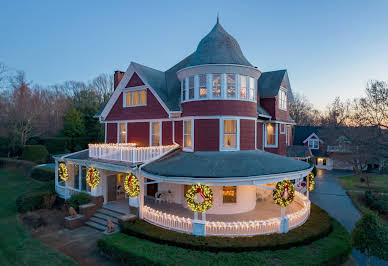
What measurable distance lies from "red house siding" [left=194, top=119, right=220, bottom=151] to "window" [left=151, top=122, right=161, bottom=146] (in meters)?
3.89

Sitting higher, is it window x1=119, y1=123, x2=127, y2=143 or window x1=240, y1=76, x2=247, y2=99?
window x1=240, y1=76, x2=247, y2=99

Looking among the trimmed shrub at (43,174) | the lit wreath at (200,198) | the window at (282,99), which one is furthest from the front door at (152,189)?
the trimmed shrub at (43,174)

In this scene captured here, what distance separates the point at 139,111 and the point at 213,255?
12216 millimetres

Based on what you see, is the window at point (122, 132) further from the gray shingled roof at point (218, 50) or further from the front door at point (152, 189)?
the gray shingled roof at point (218, 50)

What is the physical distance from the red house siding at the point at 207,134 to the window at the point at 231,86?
1.82m

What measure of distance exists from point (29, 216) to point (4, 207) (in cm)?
379

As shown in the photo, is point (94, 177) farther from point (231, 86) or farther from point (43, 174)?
point (43, 174)

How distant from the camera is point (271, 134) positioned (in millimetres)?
19953

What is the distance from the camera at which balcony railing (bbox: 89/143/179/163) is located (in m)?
13.7

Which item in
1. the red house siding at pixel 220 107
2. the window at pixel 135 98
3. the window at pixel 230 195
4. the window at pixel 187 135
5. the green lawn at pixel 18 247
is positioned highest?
the window at pixel 135 98

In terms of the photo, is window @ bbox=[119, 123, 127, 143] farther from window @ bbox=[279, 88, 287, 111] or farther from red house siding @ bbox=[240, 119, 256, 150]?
window @ bbox=[279, 88, 287, 111]

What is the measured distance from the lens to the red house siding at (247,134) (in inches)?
580

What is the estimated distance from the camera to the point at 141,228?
11383mm

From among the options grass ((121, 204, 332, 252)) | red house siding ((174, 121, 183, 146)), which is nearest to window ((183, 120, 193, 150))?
red house siding ((174, 121, 183, 146))
